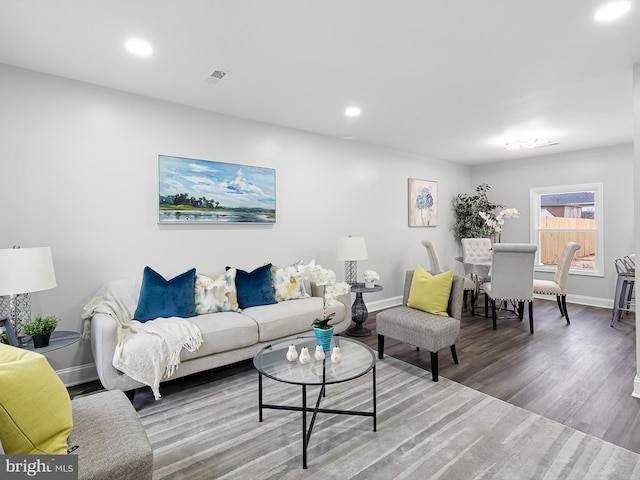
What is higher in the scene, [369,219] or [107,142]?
[107,142]

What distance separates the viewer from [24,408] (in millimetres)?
1168

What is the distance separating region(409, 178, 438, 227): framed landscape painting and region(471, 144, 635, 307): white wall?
1435mm

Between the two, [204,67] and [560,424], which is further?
[204,67]

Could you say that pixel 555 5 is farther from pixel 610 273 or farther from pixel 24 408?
pixel 610 273

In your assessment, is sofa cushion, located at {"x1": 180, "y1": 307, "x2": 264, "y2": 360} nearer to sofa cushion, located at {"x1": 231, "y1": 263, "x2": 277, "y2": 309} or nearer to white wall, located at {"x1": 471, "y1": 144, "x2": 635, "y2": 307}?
sofa cushion, located at {"x1": 231, "y1": 263, "x2": 277, "y2": 309}

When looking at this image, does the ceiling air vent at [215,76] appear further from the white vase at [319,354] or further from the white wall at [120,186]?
the white vase at [319,354]

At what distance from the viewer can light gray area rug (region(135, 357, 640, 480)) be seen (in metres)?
1.78

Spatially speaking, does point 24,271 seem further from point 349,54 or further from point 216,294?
point 349,54

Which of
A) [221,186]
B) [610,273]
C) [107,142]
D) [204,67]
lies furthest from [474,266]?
[107,142]

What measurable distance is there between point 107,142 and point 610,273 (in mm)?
7040

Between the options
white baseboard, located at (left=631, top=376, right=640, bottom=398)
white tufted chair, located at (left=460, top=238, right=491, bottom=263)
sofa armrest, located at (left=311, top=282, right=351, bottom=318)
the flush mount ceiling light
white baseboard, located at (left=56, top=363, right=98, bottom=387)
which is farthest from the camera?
white tufted chair, located at (left=460, top=238, right=491, bottom=263)

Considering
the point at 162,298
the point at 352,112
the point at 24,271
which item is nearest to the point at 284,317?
the point at 162,298

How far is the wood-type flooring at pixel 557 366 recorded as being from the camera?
229 centimetres

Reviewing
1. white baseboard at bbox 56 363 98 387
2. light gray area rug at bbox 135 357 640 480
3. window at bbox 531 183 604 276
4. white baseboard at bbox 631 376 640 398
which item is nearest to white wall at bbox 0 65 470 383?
white baseboard at bbox 56 363 98 387
